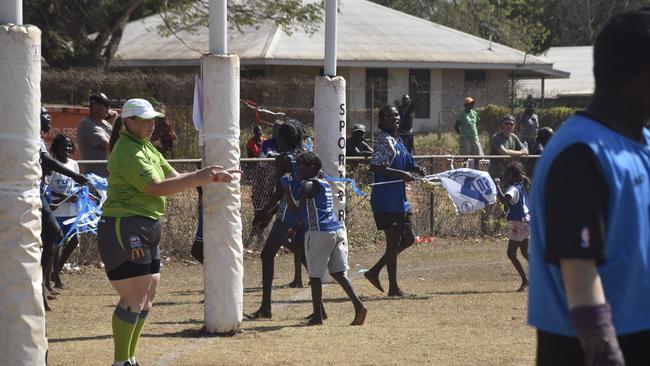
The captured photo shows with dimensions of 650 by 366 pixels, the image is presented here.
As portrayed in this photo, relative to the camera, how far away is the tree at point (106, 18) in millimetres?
29266

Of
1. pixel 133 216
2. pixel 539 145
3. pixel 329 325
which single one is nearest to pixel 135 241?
pixel 133 216

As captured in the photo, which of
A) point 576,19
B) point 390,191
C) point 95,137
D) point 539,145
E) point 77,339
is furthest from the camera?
point 576,19

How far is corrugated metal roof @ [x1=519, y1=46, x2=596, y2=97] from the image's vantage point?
45.4 metres

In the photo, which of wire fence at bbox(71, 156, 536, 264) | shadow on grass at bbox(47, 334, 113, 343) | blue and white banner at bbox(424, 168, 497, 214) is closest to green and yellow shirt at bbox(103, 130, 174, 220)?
shadow on grass at bbox(47, 334, 113, 343)

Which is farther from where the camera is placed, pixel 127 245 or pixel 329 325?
pixel 329 325

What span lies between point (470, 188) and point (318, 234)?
3624 mm

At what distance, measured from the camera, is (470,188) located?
42.8 feet

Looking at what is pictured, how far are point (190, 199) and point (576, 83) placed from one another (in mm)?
34456

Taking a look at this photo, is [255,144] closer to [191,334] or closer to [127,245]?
[191,334]

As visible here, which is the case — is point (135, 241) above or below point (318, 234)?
above

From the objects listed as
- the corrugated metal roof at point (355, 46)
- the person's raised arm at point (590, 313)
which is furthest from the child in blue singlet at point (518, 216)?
the corrugated metal roof at point (355, 46)

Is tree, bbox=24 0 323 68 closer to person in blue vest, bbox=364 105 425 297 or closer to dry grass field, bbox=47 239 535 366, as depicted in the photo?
dry grass field, bbox=47 239 535 366

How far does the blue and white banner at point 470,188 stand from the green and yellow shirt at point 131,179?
5.93 metres

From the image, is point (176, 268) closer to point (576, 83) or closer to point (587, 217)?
point (587, 217)
